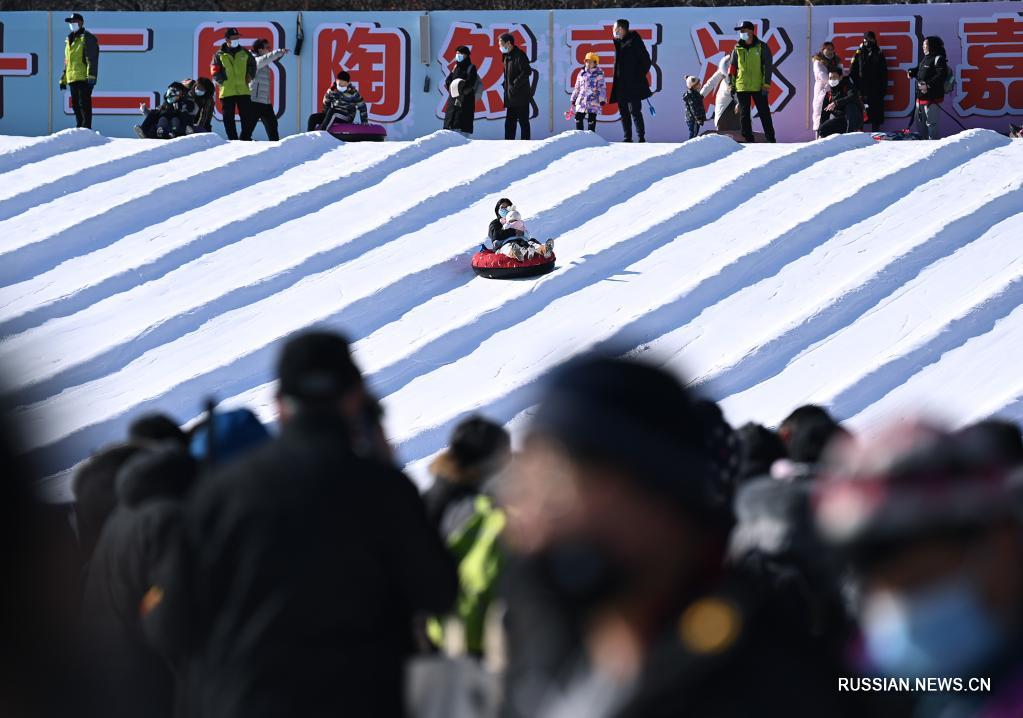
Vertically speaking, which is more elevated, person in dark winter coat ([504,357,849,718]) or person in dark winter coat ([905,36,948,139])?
person in dark winter coat ([905,36,948,139])

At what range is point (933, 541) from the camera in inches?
69.6

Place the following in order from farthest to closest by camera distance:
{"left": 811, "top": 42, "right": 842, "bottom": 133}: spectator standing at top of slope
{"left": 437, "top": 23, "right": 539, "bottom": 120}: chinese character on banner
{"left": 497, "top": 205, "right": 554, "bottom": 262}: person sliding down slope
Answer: {"left": 437, "top": 23, "right": 539, "bottom": 120}: chinese character on banner, {"left": 811, "top": 42, "right": 842, "bottom": 133}: spectator standing at top of slope, {"left": 497, "top": 205, "right": 554, "bottom": 262}: person sliding down slope

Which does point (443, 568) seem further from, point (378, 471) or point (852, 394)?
point (852, 394)

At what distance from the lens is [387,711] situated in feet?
9.59

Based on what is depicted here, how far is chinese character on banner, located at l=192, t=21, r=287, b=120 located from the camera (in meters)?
18.0

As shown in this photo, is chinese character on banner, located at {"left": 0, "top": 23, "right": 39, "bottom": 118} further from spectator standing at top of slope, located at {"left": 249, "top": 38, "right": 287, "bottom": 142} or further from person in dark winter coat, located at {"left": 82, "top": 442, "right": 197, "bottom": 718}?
person in dark winter coat, located at {"left": 82, "top": 442, "right": 197, "bottom": 718}

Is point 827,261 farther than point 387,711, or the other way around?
point 827,261

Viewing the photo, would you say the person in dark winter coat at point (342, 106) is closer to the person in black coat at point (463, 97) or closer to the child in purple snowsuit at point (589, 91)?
the person in black coat at point (463, 97)

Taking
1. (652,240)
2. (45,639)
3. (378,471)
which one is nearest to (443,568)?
(378,471)

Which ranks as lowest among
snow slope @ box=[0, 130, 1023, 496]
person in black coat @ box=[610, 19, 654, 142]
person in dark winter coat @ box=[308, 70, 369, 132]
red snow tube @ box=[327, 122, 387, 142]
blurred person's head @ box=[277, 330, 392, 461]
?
snow slope @ box=[0, 130, 1023, 496]

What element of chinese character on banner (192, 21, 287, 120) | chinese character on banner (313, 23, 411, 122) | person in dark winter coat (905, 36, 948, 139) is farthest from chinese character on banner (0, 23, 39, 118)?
person in dark winter coat (905, 36, 948, 139)

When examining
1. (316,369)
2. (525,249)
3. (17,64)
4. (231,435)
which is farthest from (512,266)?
(17,64)

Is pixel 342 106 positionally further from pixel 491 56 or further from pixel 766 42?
pixel 766 42

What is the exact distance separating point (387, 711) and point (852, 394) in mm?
6592
